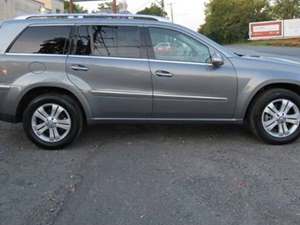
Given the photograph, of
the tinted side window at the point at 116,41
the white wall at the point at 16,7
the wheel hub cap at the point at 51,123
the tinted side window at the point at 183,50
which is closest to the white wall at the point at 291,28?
the white wall at the point at 16,7

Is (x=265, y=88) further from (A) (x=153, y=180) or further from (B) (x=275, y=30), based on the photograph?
(B) (x=275, y=30)

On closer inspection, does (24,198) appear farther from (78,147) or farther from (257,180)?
(257,180)

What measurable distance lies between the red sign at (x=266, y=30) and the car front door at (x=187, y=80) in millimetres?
61208

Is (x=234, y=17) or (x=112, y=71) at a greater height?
(x=234, y=17)

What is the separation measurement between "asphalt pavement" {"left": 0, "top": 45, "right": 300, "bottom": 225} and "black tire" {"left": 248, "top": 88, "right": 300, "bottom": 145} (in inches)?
5.0

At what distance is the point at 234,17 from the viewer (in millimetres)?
90438

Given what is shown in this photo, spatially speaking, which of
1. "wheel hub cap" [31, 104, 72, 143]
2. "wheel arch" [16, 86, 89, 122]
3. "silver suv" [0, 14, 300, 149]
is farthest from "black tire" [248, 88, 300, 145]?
"wheel hub cap" [31, 104, 72, 143]

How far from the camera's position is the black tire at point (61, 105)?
242 inches

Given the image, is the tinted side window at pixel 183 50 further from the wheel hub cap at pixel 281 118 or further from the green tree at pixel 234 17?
the green tree at pixel 234 17

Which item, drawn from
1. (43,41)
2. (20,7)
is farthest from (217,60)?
(20,7)

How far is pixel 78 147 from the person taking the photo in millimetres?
6387

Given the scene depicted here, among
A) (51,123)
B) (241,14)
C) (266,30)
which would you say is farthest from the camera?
(241,14)

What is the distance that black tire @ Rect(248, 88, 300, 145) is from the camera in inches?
244

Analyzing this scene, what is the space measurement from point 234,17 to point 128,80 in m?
87.8
